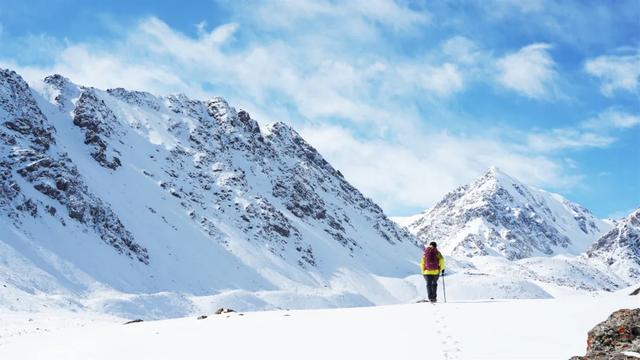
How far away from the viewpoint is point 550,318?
17.9 m

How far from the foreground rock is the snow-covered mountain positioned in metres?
53.3

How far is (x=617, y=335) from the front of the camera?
1268 centimetres

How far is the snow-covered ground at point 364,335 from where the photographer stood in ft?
49.7

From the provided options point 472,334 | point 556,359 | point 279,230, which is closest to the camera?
point 556,359

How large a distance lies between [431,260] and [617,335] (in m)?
11.1

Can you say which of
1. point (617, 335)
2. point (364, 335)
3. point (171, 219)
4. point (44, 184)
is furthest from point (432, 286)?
point (171, 219)

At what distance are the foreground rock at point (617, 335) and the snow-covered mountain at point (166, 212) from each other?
53.3m

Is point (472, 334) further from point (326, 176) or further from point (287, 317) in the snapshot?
point (326, 176)

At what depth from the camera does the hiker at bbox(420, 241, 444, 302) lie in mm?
23297

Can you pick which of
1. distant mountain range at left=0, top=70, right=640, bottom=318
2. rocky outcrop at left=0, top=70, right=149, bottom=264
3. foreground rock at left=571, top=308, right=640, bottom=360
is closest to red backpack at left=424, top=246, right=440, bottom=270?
foreground rock at left=571, top=308, right=640, bottom=360

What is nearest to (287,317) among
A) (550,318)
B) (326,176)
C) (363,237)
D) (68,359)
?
(68,359)

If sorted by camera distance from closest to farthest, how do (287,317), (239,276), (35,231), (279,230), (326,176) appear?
(287,317) → (35,231) → (239,276) → (279,230) → (326,176)

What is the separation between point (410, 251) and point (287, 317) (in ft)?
481

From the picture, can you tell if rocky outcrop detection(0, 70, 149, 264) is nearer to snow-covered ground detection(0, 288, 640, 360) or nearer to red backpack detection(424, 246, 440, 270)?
snow-covered ground detection(0, 288, 640, 360)
